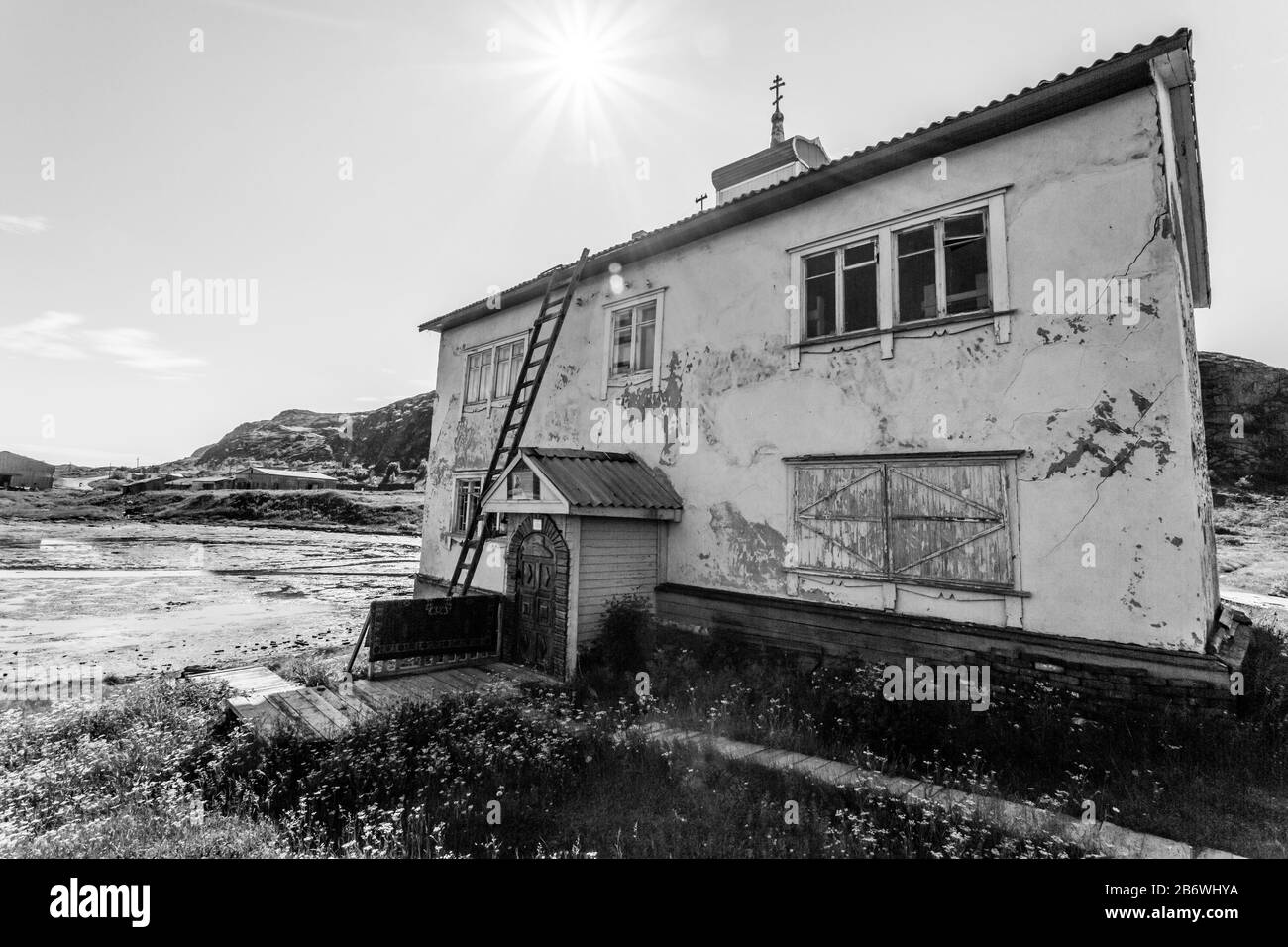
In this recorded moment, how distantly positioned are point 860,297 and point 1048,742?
6.52m

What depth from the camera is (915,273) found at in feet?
27.6

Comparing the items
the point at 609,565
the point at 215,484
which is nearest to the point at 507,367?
the point at 609,565

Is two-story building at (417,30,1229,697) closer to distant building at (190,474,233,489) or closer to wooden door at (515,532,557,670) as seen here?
wooden door at (515,532,557,670)

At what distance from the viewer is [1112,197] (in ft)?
22.1

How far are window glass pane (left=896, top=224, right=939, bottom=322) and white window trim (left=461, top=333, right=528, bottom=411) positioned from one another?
27.8 feet

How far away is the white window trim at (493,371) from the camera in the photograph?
14.6m

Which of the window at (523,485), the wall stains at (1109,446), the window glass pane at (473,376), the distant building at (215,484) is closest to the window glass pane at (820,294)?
the wall stains at (1109,446)

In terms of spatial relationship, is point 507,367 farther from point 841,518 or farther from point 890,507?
point 890,507

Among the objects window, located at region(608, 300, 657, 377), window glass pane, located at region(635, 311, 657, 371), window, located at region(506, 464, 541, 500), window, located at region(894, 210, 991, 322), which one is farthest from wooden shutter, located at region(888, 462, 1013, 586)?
window, located at region(506, 464, 541, 500)

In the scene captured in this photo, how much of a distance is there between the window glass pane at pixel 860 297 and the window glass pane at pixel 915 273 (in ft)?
1.52

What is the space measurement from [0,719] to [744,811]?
9.38 meters

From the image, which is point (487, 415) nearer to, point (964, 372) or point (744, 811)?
point (964, 372)

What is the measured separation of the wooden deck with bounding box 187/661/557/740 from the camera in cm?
754

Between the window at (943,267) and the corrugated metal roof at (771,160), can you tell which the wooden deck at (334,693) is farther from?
the corrugated metal roof at (771,160)
